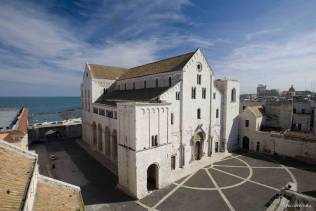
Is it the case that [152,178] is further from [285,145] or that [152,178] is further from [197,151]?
[285,145]

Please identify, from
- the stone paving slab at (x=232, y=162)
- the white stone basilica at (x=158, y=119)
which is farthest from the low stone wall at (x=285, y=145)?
the stone paving slab at (x=232, y=162)

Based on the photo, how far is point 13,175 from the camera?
1003cm

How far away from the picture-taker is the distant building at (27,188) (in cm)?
848

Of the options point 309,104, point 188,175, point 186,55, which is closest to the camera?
point 188,175

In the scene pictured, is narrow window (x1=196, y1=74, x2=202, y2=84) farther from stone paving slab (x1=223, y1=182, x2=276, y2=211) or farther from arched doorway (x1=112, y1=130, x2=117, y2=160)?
stone paving slab (x1=223, y1=182, x2=276, y2=211)

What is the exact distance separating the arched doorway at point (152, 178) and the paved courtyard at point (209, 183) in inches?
49.6

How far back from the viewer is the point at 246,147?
127 feet

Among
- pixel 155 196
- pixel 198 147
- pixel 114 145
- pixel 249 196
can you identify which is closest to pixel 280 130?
pixel 198 147

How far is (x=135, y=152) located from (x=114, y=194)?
232 inches

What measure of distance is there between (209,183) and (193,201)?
15.5 ft

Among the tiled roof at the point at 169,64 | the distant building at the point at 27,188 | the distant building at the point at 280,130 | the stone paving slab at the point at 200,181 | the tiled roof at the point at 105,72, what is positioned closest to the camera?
the distant building at the point at 27,188

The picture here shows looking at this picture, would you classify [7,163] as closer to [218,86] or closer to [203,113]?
[203,113]

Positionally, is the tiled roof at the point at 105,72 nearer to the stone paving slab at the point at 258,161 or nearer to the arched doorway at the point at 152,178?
the arched doorway at the point at 152,178

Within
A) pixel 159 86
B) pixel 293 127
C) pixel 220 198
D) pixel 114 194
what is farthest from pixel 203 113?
pixel 293 127
